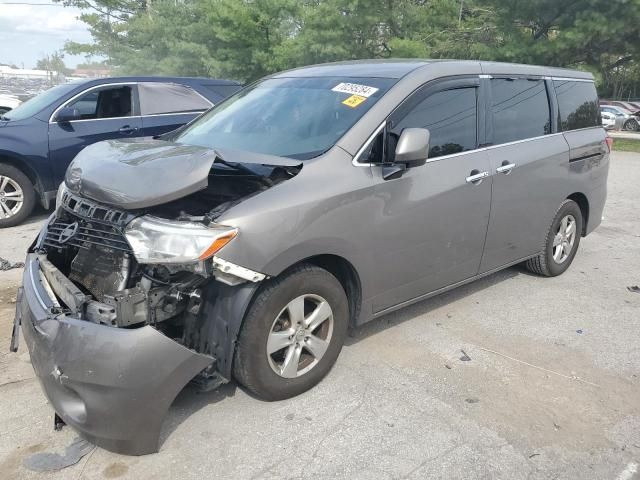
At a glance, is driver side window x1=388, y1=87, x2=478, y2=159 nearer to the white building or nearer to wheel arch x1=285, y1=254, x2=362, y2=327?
wheel arch x1=285, y1=254, x2=362, y2=327

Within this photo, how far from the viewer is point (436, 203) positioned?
371cm

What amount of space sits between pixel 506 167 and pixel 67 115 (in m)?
5.41

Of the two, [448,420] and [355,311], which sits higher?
[355,311]

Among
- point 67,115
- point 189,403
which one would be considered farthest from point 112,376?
point 67,115

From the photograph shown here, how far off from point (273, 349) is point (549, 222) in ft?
10.2

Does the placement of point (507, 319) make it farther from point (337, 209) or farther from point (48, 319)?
point (48, 319)

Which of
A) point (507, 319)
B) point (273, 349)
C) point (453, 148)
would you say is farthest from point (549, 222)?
point (273, 349)

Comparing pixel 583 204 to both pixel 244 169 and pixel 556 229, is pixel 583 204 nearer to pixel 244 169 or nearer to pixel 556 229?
pixel 556 229

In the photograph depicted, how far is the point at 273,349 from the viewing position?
3.02 meters

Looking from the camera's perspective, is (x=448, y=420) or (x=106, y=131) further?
(x=106, y=131)

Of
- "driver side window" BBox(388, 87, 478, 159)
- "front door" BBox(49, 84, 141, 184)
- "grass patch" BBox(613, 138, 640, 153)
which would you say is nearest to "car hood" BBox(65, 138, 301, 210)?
"driver side window" BBox(388, 87, 478, 159)

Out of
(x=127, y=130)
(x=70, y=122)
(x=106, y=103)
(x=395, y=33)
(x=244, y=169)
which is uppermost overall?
(x=395, y=33)

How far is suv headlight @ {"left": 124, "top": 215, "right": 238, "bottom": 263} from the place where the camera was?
262cm

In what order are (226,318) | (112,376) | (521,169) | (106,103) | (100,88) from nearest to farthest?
(112,376)
(226,318)
(521,169)
(100,88)
(106,103)
